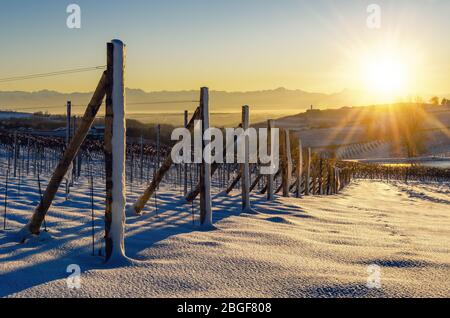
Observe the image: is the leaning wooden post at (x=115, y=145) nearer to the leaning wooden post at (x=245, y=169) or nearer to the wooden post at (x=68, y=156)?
the wooden post at (x=68, y=156)

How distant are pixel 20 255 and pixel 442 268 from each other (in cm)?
366

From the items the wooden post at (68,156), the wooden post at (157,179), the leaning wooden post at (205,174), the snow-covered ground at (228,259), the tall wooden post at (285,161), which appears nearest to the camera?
the snow-covered ground at (228,259)

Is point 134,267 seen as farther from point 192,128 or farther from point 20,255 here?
point 192,128

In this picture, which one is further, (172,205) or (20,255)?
(172,205)

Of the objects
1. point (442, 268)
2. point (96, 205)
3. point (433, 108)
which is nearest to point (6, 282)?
point (442, 268)

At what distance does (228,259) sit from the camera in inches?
155

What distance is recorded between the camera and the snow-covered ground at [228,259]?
124 inches

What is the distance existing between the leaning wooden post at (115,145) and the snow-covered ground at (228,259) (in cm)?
36

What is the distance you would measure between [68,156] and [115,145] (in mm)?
674

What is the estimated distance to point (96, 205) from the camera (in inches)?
287

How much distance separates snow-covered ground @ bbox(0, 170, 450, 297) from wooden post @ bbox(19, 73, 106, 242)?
0.18 m

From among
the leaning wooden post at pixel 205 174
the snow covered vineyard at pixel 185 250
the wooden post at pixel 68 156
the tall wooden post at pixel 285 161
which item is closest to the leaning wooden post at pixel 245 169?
the snow covered vineyard at pixel 185 250

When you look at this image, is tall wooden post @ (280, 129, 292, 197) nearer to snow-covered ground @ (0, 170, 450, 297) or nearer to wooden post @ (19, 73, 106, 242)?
snow-covered ground @ (0, 170, 450, 297)

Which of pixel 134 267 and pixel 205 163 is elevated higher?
pixel 205 163
